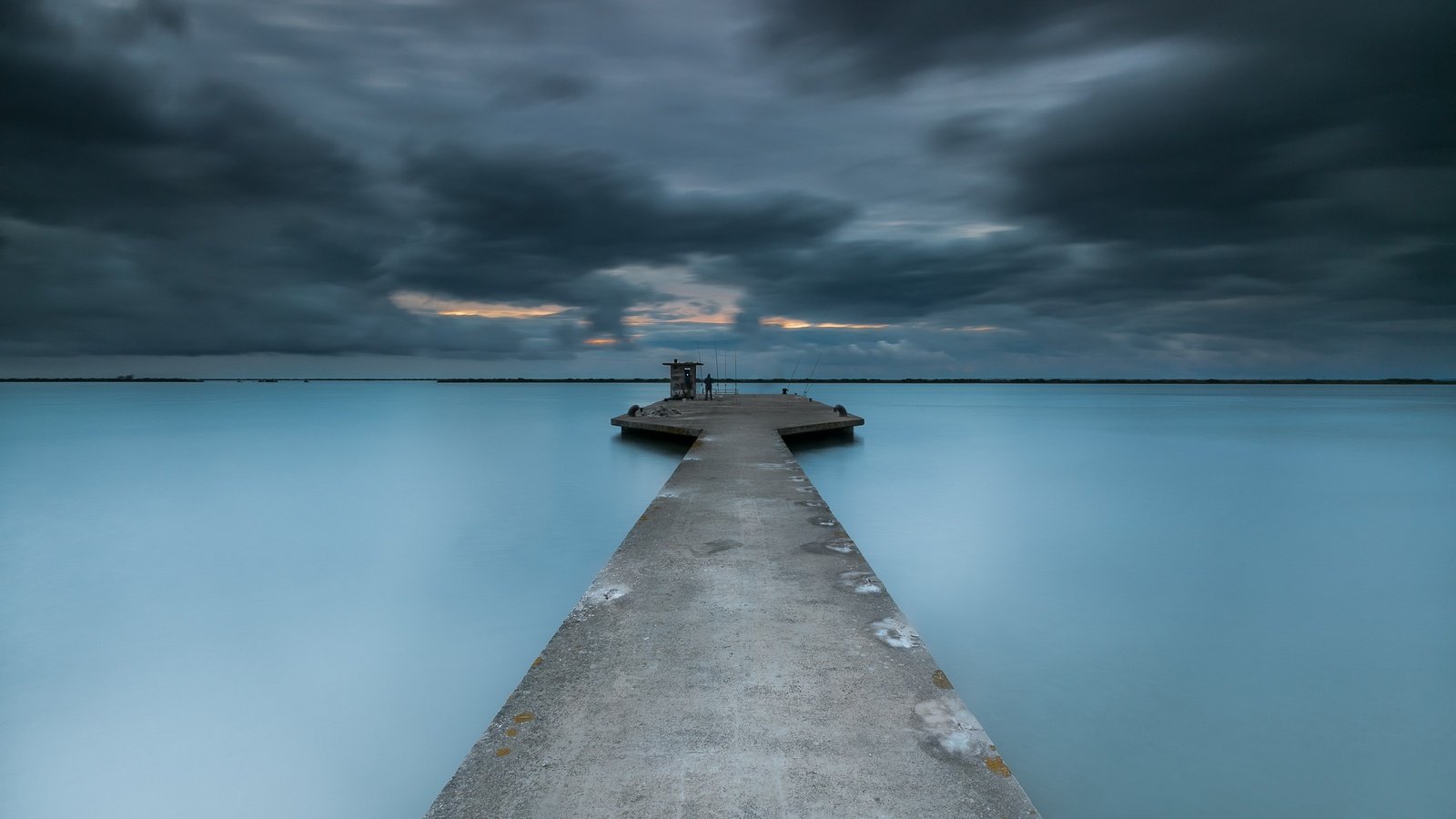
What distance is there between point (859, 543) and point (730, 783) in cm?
788

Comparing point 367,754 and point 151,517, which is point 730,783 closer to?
point 367,754

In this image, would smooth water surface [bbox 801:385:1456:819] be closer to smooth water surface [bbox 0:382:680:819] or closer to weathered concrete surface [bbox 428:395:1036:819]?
weathered concrete surface [bbox 428:395:1036:819]

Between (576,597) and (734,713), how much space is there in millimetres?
5390

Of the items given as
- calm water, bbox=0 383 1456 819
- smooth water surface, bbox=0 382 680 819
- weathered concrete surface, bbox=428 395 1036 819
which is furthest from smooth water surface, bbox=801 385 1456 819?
smooth water surface, bbox=0 382 680 819

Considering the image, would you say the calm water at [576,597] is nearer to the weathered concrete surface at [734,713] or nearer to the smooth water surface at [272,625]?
the smooth water surface at [272,625]

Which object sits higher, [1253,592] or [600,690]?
[600,690]

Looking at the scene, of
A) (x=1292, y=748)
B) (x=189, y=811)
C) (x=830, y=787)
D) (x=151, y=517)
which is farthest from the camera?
(x=151, y=517)

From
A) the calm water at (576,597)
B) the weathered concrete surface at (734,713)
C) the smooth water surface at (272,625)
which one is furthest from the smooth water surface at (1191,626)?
the smooth water surface at (272,625)

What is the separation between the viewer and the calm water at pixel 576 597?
4.28m

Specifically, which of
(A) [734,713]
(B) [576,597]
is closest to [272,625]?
(B) [576,597]

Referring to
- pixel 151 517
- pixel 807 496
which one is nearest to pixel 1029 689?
pixel 807 496

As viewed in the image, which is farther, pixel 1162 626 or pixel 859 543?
pixel 859 543

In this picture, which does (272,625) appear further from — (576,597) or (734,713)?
(734,713)

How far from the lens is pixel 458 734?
475 centimetres
